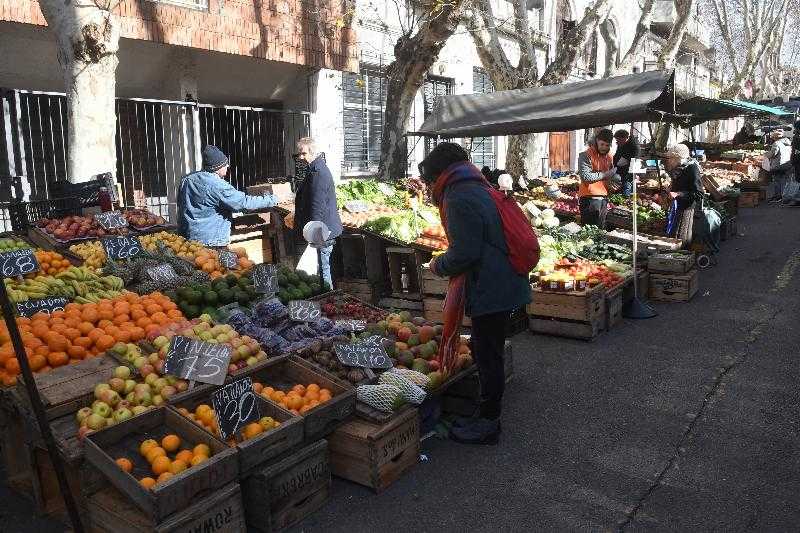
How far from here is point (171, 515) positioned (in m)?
2.92

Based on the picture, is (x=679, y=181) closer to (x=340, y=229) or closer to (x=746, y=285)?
(x=746, y=285)

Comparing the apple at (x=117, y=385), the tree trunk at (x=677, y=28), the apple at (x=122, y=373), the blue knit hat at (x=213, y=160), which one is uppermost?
the tree trunk at (x=677, y=28)

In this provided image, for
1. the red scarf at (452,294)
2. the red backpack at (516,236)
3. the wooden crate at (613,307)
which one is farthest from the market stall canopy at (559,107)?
the red scarf at (452,294)

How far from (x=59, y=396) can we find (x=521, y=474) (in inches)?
108

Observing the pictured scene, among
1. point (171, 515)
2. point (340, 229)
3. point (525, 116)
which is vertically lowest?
point (171, 515)

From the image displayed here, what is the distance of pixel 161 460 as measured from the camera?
10.3ft

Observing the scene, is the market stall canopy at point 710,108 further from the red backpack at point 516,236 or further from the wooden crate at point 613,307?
the red backpack at point 516,236

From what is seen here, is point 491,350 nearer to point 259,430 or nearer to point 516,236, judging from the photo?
point 516,236

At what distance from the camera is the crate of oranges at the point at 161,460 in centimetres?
289

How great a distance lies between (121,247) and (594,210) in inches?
288

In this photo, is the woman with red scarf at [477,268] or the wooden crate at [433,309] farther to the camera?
the wooden crate at [433,309]

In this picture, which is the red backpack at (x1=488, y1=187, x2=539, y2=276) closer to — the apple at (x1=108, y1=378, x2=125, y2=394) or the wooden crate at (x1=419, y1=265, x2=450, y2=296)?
the apple at (x1=108, y1=378, x2=125, y2=394)

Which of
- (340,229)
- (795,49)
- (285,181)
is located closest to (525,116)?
(340,229)

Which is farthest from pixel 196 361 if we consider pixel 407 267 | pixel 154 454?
pixel 407 267
